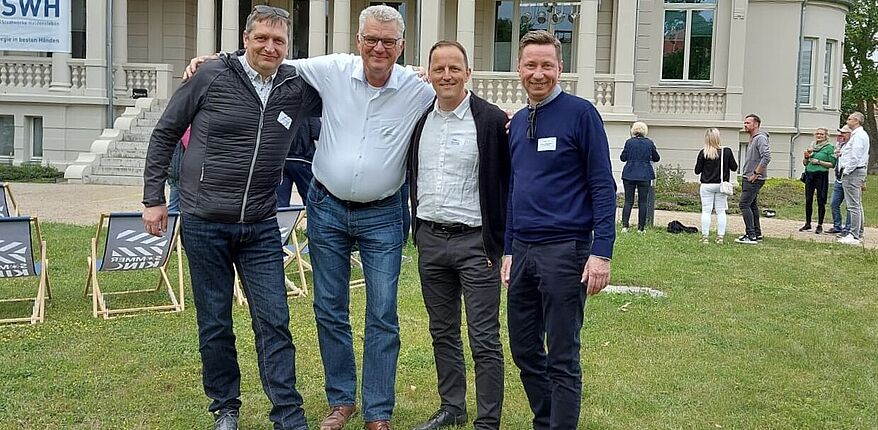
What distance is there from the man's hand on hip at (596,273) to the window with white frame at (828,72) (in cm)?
2532

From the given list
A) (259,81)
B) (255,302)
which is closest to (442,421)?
(255,302)

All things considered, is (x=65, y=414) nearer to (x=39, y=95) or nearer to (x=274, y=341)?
(x=274, y=341)

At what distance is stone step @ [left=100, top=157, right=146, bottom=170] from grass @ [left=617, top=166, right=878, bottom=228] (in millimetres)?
9994

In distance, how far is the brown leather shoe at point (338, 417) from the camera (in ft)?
15.3

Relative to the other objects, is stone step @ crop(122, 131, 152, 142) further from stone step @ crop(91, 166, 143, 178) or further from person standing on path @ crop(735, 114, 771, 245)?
person standing on path @ crop(735, 114, 771, 245)

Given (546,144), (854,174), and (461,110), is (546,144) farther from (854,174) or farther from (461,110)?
(854,174)

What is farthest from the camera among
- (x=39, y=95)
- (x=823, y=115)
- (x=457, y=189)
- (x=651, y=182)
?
(x=823, y=115)

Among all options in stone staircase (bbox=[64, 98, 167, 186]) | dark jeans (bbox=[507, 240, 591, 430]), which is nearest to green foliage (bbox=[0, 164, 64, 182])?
stone staircase (bbox=[64, 98, 167, 186])

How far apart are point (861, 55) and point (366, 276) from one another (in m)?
40.4

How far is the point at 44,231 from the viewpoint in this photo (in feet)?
37.9

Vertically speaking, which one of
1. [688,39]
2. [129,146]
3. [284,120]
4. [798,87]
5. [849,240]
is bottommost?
[849,240]

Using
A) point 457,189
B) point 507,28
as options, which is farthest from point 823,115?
point 457,189

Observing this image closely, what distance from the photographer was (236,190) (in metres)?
4.36

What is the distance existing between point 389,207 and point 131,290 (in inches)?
173
